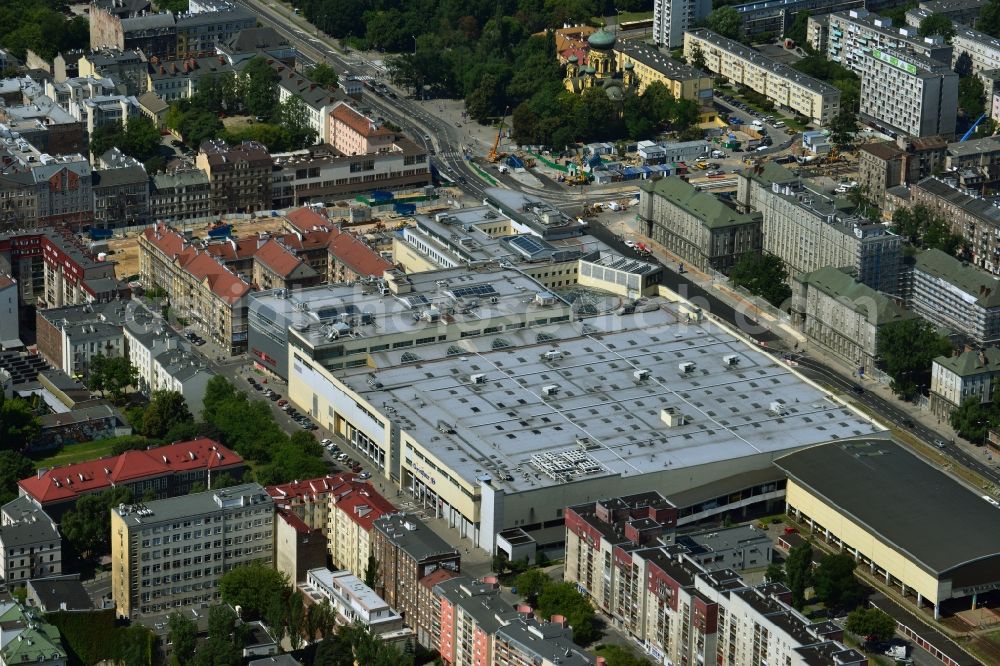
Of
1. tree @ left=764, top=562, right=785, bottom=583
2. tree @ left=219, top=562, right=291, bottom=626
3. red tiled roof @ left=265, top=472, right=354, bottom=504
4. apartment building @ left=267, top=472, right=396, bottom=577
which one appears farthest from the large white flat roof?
tree @ left=219, top=562, right=291, bottom=626

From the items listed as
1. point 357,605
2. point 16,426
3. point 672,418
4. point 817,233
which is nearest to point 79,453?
point 16,426

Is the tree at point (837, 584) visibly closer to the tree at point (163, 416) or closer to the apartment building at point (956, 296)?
the apartment building at point (956, 296)

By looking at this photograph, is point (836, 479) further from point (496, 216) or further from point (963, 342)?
point (496, 216)

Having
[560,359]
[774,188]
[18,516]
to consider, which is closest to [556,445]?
[560,359]

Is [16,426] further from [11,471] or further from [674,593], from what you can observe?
[674,593]

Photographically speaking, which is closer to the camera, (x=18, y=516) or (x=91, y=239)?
(x=18, y=516)

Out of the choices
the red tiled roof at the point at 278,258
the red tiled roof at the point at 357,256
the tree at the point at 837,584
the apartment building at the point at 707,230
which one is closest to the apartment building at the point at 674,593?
the tree at the point at 837,584
